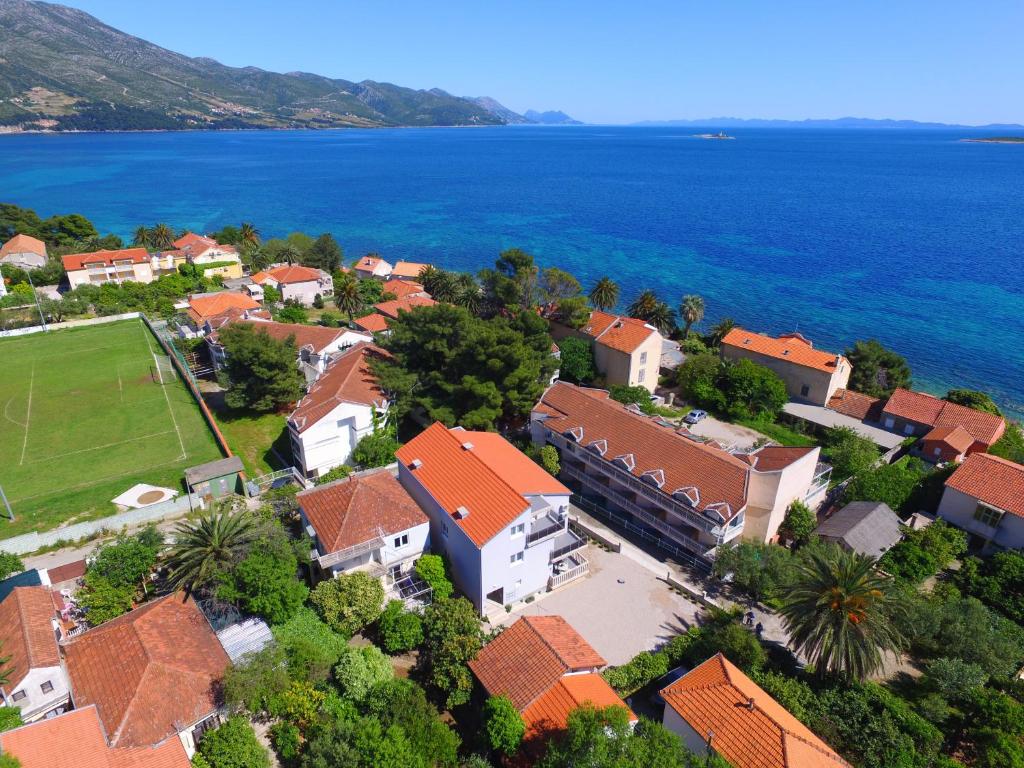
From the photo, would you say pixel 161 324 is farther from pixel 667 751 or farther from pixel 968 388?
pixel 968 388

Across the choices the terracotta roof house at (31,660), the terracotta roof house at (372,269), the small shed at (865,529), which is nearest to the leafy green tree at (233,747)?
the terracotta roof house at (31,660)

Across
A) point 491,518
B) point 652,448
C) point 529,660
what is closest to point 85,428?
point 491,518

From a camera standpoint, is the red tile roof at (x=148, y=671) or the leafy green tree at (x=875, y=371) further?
the leafy green tree at (x=875, y=371)

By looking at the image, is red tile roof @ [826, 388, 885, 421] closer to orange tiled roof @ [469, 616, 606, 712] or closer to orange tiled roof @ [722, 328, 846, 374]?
orange tiled roof @ [722, 328, 846, 374]

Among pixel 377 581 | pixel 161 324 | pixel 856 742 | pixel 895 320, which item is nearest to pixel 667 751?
pixel 856 742

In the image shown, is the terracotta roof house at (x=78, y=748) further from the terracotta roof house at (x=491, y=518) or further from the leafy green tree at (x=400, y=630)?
the terracotta roof house at (x=491, y=518)

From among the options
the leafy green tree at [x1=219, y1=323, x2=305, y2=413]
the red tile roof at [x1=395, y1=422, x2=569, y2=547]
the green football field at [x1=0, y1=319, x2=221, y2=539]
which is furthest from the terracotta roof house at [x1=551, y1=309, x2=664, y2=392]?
the green football field at [x1=0, y1=319, x2=221, y2=539]
